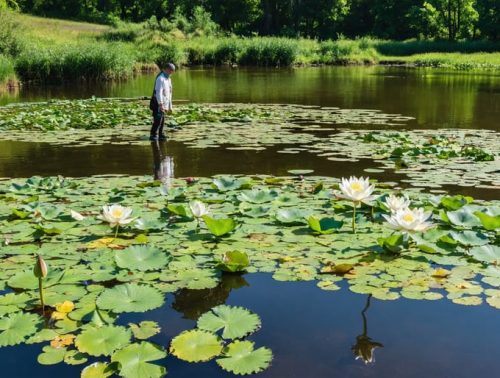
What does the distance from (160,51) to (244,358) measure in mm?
32932

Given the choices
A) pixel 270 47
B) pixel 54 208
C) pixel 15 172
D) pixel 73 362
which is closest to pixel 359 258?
pixel 73 362

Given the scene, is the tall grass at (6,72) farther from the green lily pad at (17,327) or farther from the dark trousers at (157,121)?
the green lily pad at (17,327)

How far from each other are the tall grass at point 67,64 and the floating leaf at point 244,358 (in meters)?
22.1

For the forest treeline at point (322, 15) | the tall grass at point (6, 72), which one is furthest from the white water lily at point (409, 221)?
the forest treeline at point (322, 15)

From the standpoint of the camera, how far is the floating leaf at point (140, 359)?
95.0 inches

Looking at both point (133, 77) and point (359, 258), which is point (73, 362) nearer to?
point (359, 258)

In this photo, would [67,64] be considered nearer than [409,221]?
No

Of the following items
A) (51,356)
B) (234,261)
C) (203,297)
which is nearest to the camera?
(51,356)

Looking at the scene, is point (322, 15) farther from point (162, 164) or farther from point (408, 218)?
point (408, 218)

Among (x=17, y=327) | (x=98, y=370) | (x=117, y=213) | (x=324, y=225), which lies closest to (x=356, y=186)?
(x=324, y=225)

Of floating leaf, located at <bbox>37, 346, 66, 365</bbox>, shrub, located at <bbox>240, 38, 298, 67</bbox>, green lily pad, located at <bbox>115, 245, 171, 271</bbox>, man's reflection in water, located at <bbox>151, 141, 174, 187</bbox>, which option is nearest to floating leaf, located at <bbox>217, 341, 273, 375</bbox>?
floating leaf, located at <bbox>37, 346, 66, 365</bbox>

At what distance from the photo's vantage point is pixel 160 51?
1329 inches

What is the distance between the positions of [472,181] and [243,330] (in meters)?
4.52

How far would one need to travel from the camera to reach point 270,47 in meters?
37.5
